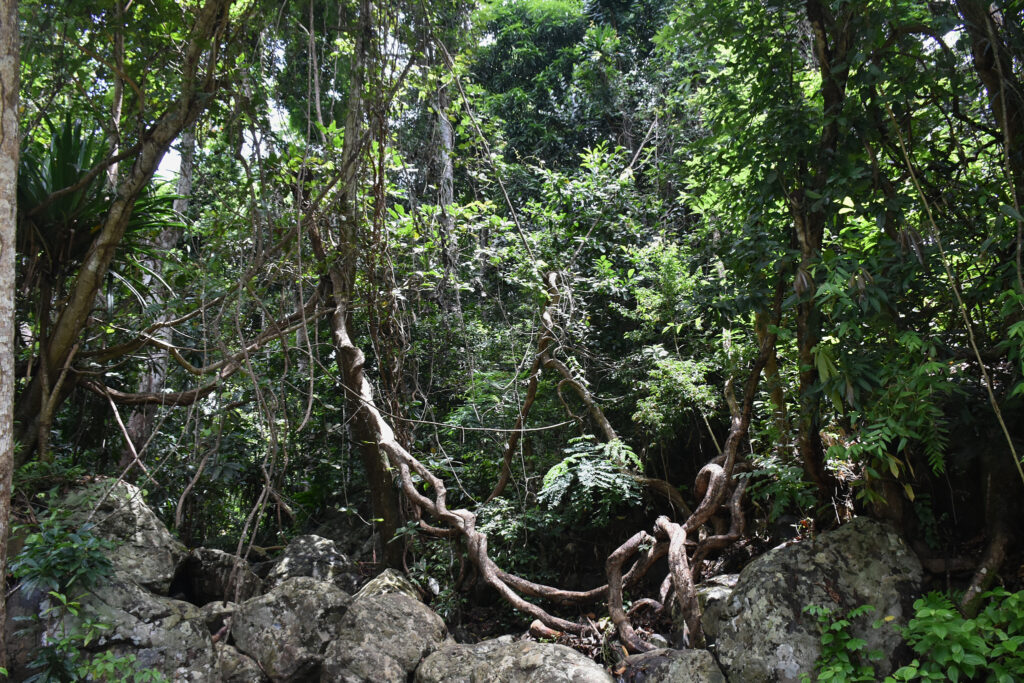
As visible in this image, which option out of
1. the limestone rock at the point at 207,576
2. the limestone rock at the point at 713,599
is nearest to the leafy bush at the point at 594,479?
the limestone rock at the point at 713,599

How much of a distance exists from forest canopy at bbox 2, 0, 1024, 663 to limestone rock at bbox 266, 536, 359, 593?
0.34 m

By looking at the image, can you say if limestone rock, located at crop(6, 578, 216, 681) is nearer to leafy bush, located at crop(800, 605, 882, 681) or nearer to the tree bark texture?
the tree bark texture

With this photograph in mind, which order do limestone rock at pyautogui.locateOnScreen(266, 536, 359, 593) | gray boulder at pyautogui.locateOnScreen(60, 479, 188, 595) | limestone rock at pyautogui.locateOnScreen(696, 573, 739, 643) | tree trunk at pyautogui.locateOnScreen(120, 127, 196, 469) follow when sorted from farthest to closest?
tree trunk at pyautogui.locateOnScreen(120, 127, 196, 469), limestone rock at pyautogui.locateOnScreen(266, 536, 359, 593), gray boulder at pyautogui.locateOnScreen(60, 479, 188, 595), limestone rock at pyautogui.locateOnScreen(696, 573, 739, 643)

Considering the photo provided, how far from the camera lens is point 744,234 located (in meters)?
3.58

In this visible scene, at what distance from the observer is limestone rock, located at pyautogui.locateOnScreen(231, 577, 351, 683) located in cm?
344

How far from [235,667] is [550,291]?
9.89ft

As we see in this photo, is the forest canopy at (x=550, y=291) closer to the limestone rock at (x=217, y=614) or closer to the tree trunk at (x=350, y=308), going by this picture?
the tree trunk at (x=350, y=308)

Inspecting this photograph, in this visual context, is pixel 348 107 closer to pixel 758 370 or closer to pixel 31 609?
pixel 758 370

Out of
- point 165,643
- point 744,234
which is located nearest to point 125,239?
point 165,643

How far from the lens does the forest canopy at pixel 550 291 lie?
3.01 meters

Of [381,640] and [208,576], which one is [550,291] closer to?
[381,640]

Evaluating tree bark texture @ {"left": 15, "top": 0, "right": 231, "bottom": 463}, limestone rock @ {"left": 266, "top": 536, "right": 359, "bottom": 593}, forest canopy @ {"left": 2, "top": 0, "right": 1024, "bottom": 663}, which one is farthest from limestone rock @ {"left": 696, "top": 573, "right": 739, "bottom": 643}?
tree bark texture @ {"left": 15, "top": 0, "right": 231, "bottom": 463}

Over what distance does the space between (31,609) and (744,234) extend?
4.02 m

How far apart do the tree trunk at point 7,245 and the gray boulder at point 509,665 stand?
1.84 meters
